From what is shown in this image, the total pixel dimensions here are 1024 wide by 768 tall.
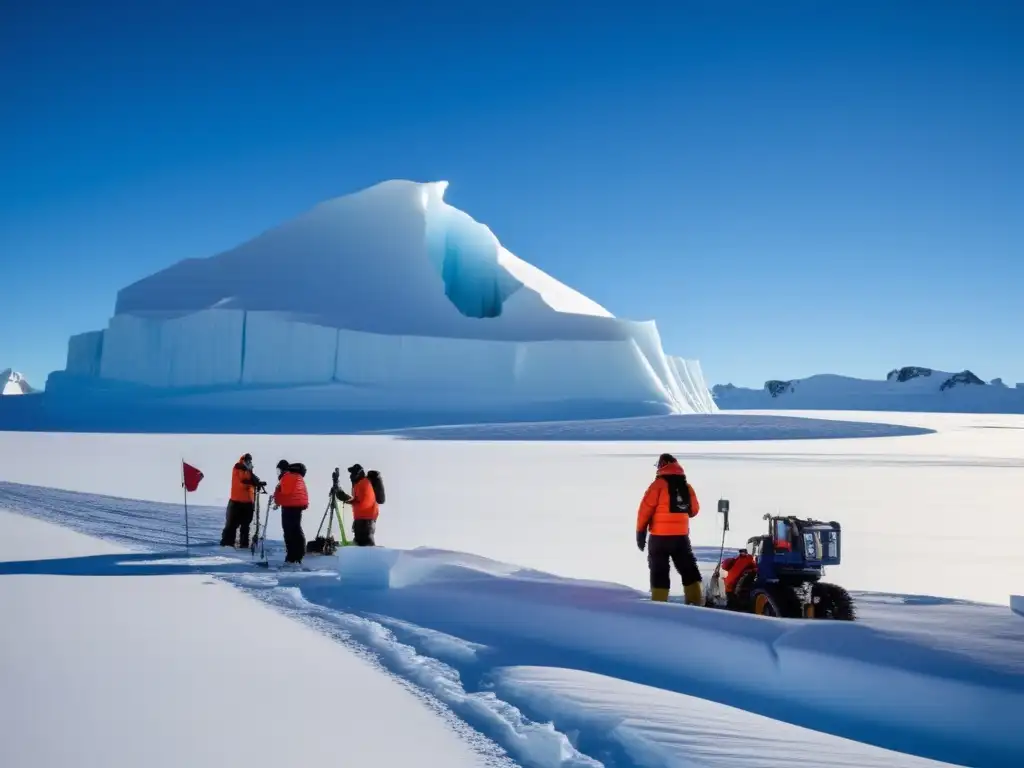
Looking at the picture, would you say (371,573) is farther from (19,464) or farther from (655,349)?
(655,349)

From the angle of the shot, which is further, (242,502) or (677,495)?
(242,502)

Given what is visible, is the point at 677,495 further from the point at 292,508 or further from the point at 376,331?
the point at 376,331

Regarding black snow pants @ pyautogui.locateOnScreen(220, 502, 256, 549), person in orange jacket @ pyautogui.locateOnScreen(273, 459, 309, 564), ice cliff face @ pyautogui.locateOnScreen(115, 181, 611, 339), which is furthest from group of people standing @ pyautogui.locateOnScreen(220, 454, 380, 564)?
ice cliff face @ pyautogui.locateOnScreen(115, 181, 611, 339)

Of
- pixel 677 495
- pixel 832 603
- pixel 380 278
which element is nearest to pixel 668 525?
pixel 677 495

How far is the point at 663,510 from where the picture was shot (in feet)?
19.6

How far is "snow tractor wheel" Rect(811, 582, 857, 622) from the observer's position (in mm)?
5168

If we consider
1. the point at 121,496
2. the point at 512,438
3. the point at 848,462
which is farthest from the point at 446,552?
the point at 512,438

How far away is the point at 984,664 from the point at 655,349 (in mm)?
52676

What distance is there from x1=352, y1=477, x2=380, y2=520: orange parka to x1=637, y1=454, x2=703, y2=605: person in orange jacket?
10.3ft

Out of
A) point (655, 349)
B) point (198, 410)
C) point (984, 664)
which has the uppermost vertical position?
point (655, 349)

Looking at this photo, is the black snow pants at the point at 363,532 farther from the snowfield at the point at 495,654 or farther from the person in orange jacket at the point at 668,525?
the person in orange jacket at the point at 668,525

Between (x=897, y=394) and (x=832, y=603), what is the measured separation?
18256 cm

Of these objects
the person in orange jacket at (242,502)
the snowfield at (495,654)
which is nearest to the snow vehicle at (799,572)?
the snowfield at (495,654)

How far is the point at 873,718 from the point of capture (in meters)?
4.05
